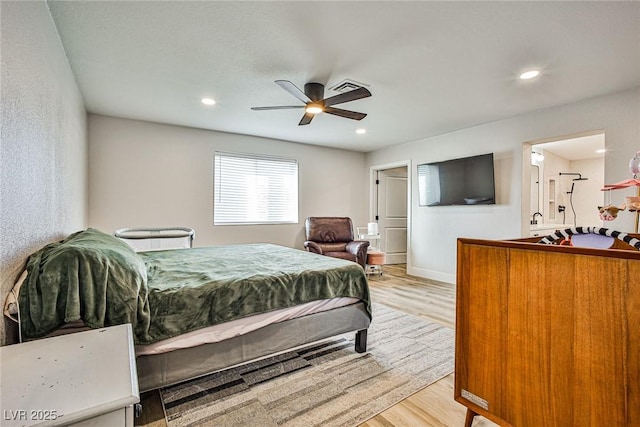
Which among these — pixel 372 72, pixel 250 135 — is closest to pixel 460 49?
pixel 372 72

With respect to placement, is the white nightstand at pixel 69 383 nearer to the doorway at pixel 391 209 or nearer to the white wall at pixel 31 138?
the white wall at pixel 31 138

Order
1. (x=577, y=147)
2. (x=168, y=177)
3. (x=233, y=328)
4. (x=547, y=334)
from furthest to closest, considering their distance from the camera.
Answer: (x=577, y=147)
(x=168, y=177)
(x=233, y=328)
(x=547, y=334)

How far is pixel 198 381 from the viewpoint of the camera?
194cm

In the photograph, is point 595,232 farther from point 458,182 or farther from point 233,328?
point 458,182

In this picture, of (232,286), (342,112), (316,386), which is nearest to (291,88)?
(342,112)

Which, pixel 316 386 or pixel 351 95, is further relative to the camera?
pixel 351 95

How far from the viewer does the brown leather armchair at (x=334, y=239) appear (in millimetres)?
4828

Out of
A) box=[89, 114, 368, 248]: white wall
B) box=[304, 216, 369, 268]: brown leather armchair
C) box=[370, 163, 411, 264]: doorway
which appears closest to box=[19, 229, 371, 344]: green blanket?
box=[89, 114, 368, 248]: white wall

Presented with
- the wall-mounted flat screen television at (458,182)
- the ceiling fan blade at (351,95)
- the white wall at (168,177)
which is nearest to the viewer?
the ceiling fan blade at (351,95)

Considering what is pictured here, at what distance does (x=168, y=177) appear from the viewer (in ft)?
14.0

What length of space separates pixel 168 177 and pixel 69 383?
3.96 metres

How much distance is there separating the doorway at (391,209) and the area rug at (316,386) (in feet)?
12.6

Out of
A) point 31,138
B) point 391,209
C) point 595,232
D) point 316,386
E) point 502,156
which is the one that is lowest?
point 316,386

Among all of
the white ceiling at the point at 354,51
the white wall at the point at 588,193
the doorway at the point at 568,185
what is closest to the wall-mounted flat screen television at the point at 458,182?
the white ceiling at the point at 354,51
